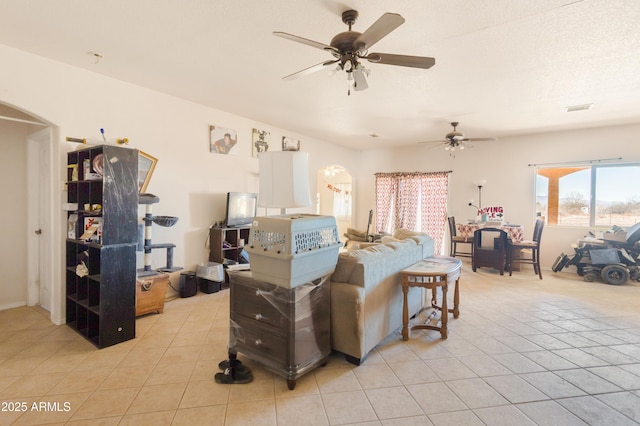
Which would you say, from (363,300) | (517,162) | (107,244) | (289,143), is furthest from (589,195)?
(107,244)

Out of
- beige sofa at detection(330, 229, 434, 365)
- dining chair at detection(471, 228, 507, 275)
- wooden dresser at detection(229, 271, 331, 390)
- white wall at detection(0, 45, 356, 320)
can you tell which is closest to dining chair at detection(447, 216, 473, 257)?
dining chair at detection(471, 228, 507, 275)

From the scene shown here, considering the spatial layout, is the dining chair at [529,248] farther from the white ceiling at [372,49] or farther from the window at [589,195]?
the white ceiling at [372,49]

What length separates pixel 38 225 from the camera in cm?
361

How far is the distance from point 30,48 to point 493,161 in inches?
289

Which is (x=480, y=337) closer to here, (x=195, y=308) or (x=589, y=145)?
(x=195, y=308)

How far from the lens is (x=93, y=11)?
2186mm

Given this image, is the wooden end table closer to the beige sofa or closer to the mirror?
the beige sofa

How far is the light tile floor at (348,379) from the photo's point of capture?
1.81 meters

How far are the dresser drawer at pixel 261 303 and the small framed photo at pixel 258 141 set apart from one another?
127 inches

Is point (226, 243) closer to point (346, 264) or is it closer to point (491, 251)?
point (346, 264)

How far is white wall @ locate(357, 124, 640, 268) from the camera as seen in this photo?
5.44 metres

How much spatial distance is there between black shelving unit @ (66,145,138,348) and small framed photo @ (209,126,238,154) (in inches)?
68.2

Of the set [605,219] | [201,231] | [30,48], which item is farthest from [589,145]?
[30,48]

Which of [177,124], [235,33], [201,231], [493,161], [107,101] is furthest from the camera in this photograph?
[493,161]
